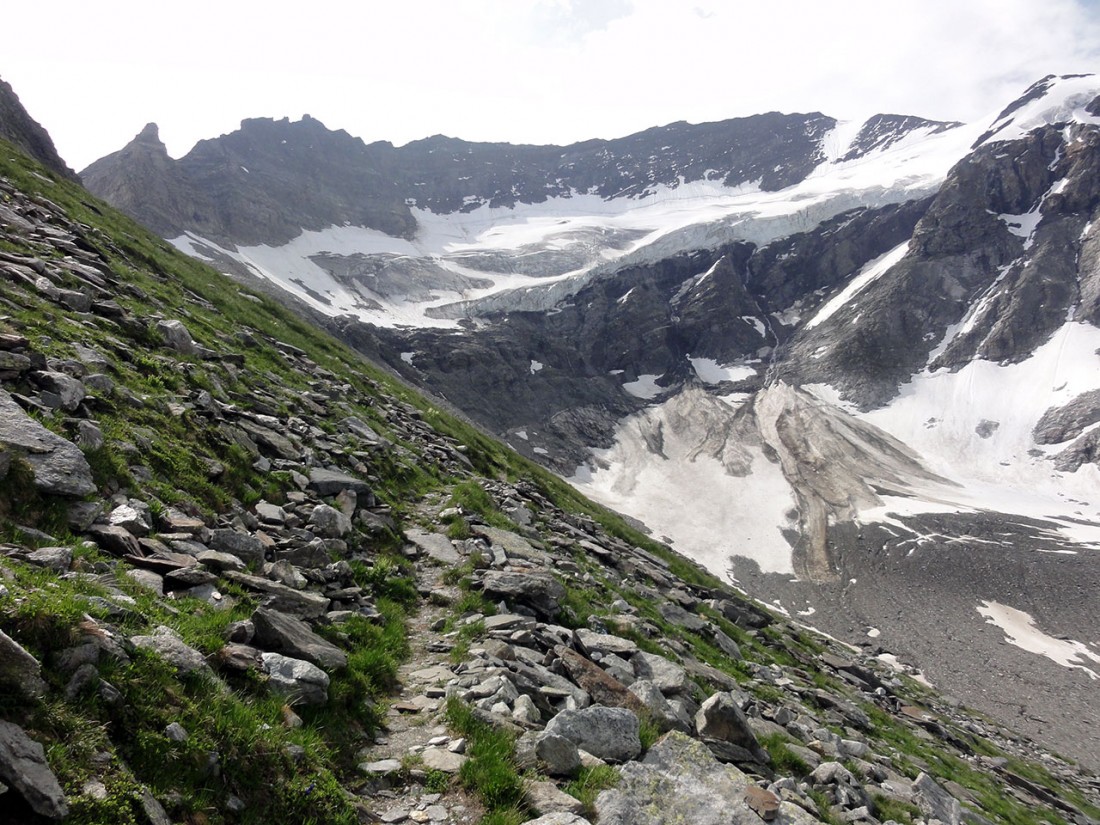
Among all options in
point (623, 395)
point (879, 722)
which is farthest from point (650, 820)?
point (623, 395)

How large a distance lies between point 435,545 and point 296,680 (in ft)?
25.6

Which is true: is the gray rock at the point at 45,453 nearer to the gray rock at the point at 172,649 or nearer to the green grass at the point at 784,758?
the gray rock at the point at 172,649

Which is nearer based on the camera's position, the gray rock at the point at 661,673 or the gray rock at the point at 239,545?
the gray rock at the point at 239,545

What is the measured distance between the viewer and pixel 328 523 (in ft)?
40.1

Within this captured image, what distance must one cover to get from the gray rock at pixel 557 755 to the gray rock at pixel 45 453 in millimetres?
6959

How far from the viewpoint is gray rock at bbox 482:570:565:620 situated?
12320mm

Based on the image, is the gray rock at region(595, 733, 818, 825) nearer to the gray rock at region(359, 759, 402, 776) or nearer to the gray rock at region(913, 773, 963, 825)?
the gray rock at region(359, 759, 402, 776)

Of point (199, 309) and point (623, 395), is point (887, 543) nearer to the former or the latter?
point (623, 395)

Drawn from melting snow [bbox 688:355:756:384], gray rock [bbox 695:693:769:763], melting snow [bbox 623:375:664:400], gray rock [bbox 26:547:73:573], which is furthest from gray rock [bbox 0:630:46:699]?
melting snow [bbox 688:355:756:384]

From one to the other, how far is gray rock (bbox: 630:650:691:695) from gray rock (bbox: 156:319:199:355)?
48.5ft

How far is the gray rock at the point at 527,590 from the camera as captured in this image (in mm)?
12320

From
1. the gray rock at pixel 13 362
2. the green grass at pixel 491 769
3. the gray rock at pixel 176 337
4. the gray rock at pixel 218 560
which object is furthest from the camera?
the gray rock at pixel 176 337

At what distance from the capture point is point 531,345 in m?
188

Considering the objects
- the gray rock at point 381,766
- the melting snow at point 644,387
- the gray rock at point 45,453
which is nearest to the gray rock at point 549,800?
the gray rock at point 381,766
